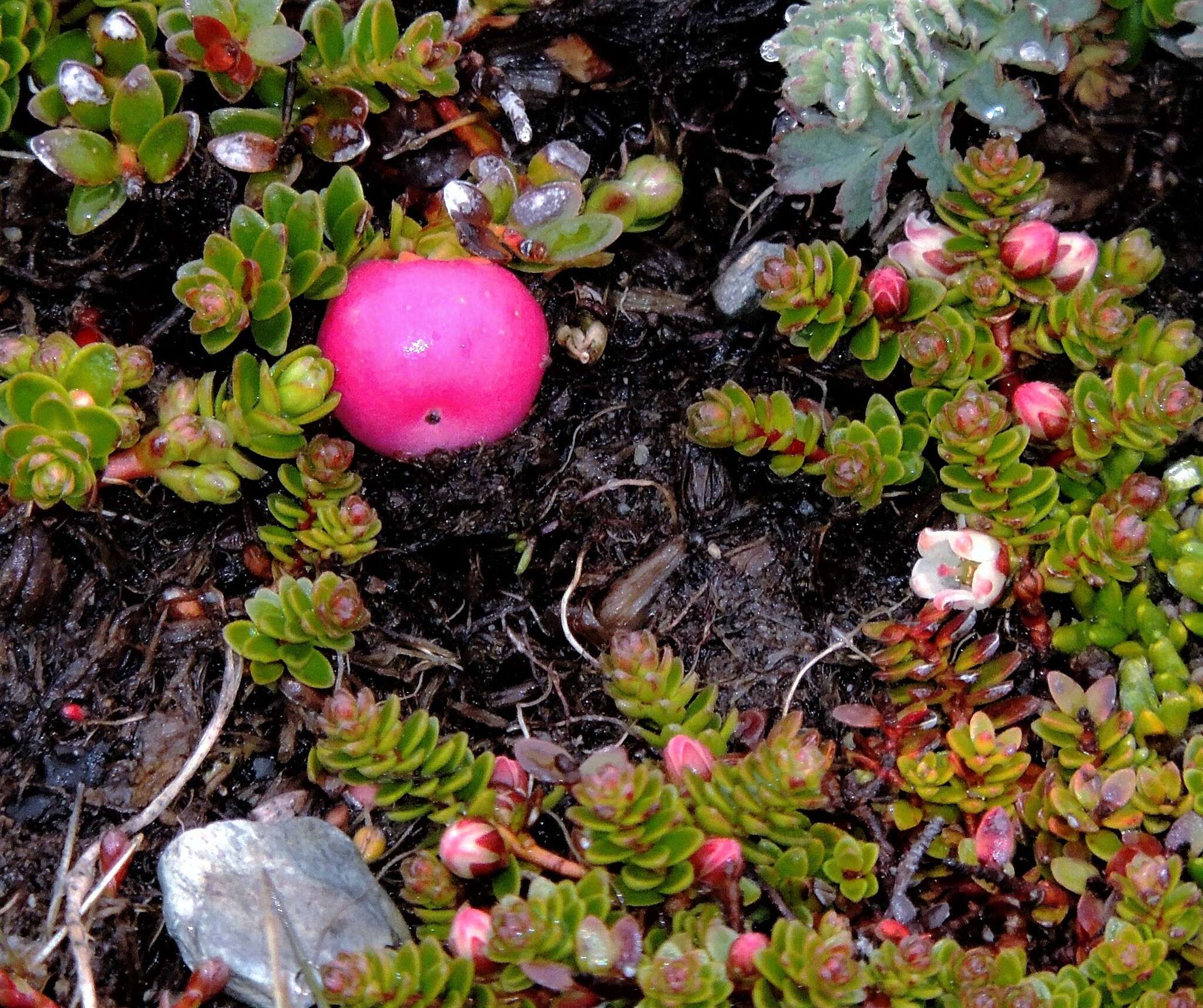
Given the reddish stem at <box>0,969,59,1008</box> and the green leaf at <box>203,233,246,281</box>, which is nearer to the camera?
the reddish stem at <box>0,969,59,1008</box>

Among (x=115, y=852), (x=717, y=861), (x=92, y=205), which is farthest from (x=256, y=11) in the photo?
(x=717, y=861)

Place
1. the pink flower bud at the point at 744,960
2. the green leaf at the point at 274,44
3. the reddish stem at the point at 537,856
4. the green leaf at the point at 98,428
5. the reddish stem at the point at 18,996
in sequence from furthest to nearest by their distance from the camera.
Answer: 1. the green leaf at the point at 274,44
2. the green leaf at the point at 98,428
3. the reddish stem at the point at 537,856
4. the reddish stem at the point at 18,996
5. the pink flower bud at the point at 744,960

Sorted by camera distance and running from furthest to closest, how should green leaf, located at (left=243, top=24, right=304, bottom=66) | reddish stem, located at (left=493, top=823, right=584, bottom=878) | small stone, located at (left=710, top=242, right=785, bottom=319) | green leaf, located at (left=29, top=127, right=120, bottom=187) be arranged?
small stone, located at (left=710, top=242, right=785, bottom=319) < green leaf, located at (left=243, top=24, right=304, bottom=66) < green leaf, located at (left=29, top=127, right=120, bottom=187) < reddish stem, located at (left=493, top=823, right=584, bottom=878)

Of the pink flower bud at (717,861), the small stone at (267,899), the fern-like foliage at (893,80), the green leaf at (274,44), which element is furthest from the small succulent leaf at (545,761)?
the green leaf at (274,44)

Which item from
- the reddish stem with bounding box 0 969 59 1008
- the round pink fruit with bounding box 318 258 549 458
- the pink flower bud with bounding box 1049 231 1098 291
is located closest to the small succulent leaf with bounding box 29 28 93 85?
the round pink fruit with bounding box 318 258 549 458

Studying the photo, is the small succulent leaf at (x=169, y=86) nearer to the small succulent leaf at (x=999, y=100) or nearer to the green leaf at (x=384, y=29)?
the green leaf at (x=384, y=29)

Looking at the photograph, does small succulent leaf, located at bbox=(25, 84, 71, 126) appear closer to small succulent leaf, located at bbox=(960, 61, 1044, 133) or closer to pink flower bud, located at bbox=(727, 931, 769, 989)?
small succulent leaf, located at bbox=(960, 61, 1044, 133)

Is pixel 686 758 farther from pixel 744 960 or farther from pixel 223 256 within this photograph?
pixel 223 256

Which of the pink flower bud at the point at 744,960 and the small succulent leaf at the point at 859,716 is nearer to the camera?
the pink flower bud at the point at 744,960
